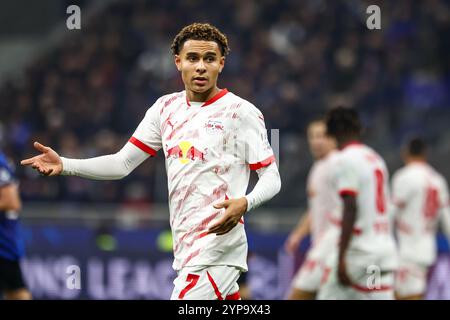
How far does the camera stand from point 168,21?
21094mm

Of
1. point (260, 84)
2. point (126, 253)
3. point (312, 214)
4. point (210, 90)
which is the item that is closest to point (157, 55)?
point (260, 84)

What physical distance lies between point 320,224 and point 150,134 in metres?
4.22

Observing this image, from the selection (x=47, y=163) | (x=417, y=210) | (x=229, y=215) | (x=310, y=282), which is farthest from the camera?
(x=417, y=210)

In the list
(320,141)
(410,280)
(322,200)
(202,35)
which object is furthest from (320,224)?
(202,35)

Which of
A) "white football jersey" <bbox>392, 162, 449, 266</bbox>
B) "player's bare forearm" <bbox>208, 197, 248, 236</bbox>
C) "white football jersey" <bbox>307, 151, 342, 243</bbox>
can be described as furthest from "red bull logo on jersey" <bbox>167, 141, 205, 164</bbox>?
"white football jersey" <bbox>392, 162, 449, 266</bbox>

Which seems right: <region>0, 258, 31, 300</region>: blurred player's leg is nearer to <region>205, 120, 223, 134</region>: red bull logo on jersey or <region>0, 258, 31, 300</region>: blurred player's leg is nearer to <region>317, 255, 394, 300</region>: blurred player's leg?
<region>317, 255, 394, 300</region>: blurred player's leg

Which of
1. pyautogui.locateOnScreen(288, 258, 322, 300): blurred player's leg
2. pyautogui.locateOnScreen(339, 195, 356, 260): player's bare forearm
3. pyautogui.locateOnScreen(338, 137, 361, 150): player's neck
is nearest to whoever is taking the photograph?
pyautogui.locateOnScreen(339, 195, 356, 260): player's bare forearm

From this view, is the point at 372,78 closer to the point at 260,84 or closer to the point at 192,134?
the point at 260,84

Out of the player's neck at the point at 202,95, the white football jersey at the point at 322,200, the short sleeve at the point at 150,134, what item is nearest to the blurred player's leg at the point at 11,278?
the white football jersey at the point at 322,200

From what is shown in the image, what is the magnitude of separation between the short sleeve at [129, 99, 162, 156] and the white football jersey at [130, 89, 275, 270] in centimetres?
20

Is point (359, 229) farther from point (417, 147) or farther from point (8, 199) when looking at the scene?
point (417, 147)

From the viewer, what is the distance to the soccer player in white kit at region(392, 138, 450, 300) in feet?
38.3

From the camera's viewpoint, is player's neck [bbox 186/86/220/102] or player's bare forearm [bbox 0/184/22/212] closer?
player's neck [bbox 186/86/220/102]

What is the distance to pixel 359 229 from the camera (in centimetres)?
845
